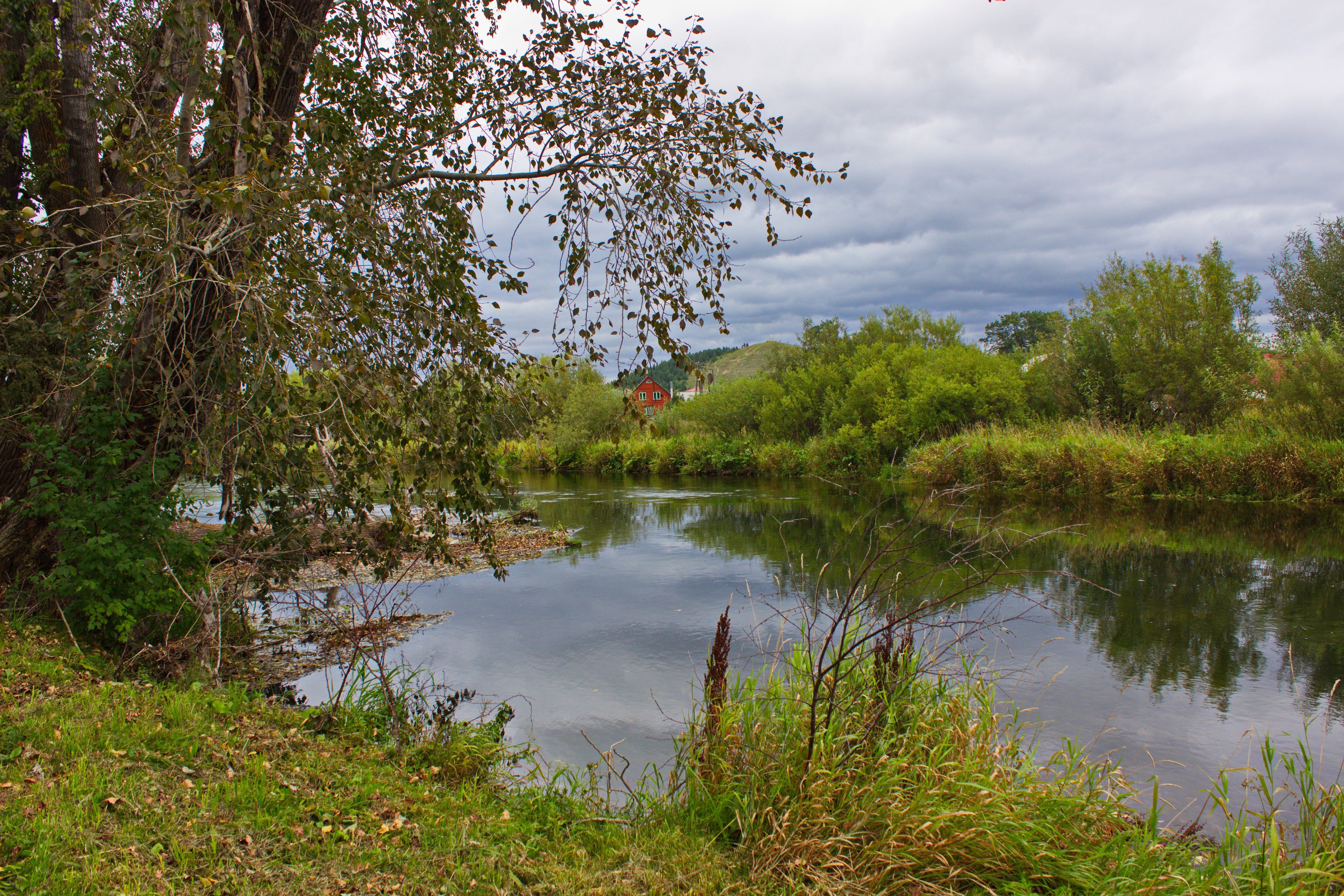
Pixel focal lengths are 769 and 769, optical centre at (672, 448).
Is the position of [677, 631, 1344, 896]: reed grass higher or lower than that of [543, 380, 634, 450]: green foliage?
lower

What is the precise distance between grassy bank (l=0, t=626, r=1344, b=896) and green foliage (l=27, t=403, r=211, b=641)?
901 millimetres

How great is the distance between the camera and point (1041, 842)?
3.71 metres

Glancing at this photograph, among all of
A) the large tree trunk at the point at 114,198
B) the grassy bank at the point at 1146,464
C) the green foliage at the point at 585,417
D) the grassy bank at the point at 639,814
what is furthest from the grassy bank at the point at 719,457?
the grassy bank at the point at 639,814

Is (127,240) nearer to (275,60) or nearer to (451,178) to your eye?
(275,60)

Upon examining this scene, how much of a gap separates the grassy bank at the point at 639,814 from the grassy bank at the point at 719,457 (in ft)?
88.3

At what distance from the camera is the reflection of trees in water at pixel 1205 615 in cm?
776

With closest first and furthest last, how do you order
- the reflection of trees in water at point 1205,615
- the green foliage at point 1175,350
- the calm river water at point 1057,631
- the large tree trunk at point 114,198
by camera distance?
the large tree trunk at point 114,198 → the calm river water at point 1057,631 → the reflection of trees in water at point 1205,615 → the green foliage at point 1175,350

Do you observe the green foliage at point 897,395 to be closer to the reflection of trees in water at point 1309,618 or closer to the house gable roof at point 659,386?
the house gable roof at point 659,386

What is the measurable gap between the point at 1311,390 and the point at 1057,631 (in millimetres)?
14804

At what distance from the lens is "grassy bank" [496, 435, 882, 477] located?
3247 cm

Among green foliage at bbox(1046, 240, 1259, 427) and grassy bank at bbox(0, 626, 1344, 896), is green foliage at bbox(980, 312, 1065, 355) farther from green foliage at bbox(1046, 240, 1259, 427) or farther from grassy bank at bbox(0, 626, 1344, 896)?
grassy bank at bbox(0, 626, 1344, 896)

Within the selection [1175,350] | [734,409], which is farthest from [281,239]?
[734,409]

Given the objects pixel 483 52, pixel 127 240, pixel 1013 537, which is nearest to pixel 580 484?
pixel 1013 537

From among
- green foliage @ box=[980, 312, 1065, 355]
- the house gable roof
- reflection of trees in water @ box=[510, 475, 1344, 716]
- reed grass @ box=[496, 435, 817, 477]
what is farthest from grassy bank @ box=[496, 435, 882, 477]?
green foliage @ box=[980, 312, 1065, 355]
